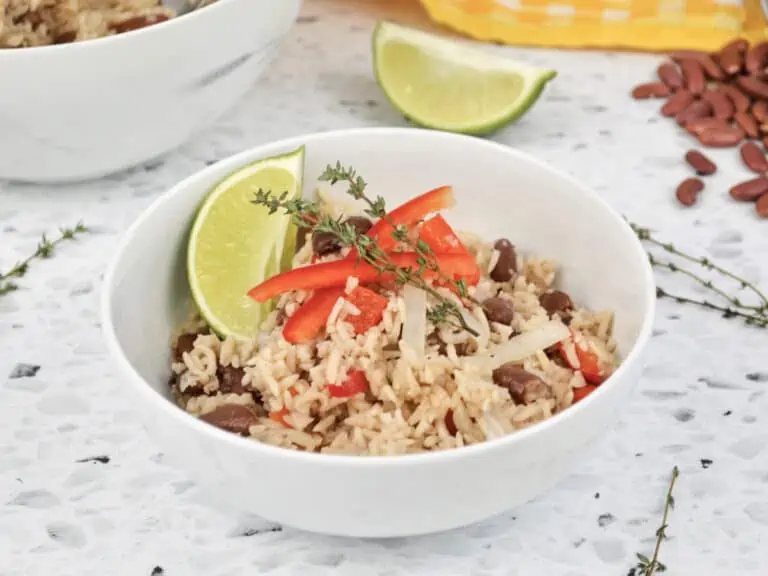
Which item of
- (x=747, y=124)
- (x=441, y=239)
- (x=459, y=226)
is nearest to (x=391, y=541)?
(x=441, y=239)

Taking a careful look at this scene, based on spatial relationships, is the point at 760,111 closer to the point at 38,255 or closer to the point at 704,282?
the point at 704,282

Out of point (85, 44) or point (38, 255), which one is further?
point (38, 255)

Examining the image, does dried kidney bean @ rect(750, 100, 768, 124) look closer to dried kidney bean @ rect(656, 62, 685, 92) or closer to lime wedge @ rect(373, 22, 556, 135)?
dried kidney bean @ rect(656, 62, 685, 92)

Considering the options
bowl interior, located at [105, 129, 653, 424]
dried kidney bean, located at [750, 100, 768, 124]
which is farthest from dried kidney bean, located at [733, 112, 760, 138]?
bowl interior, located at [105, 129, 653, 424]

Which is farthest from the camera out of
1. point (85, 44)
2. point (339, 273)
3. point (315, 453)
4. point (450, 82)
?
point (450, 82)

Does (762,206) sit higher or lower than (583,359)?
lower

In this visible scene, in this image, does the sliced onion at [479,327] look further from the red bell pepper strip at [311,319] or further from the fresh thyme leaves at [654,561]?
the fresh thyme leaves at [654,561]

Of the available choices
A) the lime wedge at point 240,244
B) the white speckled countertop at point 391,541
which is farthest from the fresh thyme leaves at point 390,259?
the white speckled countertop at point 391,541
